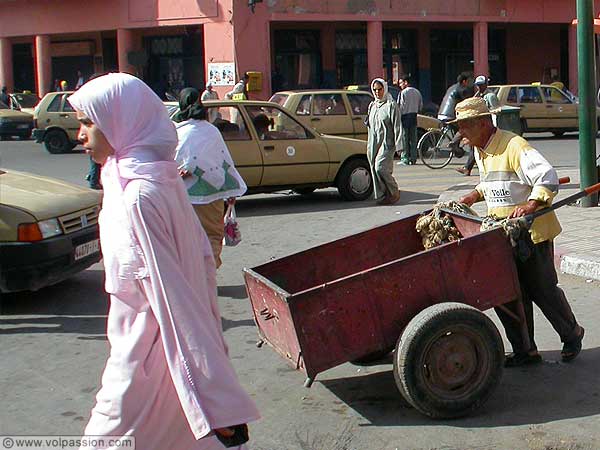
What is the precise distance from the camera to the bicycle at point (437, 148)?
17.6 metres

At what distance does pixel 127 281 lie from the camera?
2.79 meters

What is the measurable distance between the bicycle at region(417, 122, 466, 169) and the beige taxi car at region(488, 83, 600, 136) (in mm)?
6417

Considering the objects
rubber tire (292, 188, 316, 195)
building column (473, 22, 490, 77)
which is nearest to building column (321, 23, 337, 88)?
building column (473, 22, 490, 77)

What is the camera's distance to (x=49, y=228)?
7.46 m

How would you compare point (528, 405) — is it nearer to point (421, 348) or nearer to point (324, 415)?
point (421, 348)

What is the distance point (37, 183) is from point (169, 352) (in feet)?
19.9

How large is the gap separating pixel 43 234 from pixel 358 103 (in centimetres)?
1253

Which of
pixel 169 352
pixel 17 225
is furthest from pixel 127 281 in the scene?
pixel 17 225

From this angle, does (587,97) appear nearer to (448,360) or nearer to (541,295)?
(541,295)

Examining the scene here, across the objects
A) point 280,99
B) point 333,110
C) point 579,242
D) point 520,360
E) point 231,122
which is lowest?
point 520,360

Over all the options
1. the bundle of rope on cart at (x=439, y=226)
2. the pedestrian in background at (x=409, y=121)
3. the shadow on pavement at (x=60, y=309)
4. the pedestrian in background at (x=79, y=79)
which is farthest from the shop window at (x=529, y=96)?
the bundle of rope on cart at (x=439, y=226)

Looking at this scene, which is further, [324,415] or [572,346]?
→ [572,346]

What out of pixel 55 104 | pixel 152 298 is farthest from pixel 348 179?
pixel 55 104

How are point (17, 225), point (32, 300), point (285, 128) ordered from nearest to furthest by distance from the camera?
1. point (17, 225)
2. point (32, 300)
3. point (285, 128)
